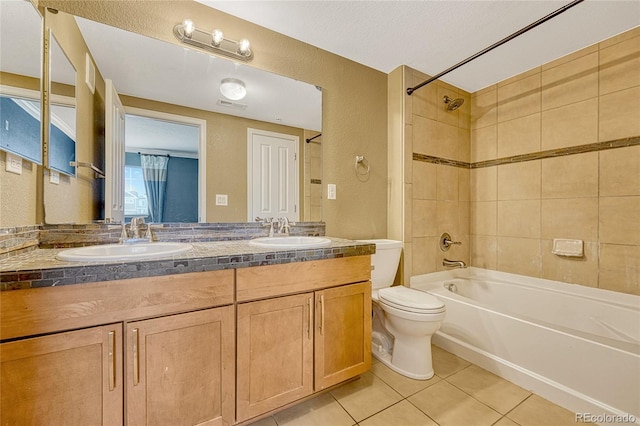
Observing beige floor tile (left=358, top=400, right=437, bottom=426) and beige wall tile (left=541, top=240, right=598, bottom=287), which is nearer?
beige floor tile (left=358, top=400, right=437, bottom=426)

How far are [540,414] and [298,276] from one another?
145cm

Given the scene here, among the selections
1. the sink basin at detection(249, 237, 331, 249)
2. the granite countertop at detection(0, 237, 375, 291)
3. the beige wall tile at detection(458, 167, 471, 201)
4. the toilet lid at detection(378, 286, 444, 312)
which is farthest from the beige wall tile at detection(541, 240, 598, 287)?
the granite countertop at detection(0, 237, 375, 291)

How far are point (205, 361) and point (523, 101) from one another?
303cm

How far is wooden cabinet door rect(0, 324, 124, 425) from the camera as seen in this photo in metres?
0.79

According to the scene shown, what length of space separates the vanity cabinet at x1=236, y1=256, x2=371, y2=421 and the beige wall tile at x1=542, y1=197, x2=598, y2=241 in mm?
1718

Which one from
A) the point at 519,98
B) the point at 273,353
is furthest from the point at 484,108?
the point at 273,353

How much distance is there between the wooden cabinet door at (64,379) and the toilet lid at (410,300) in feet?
4.58

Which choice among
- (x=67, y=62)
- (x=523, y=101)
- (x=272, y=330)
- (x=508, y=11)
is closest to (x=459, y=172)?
(x=523, y=101)

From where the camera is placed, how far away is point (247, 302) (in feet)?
3.82

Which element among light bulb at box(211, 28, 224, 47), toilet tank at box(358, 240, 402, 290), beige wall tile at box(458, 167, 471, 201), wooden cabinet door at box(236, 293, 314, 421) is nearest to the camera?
wooden cabinet door at box(236, 293, 314, 421)

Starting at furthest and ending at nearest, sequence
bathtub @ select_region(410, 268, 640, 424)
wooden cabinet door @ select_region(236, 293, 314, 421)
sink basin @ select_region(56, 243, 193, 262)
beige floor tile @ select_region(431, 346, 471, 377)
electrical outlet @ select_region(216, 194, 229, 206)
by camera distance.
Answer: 1. beige floor tile @ select_region(431, 346, 471, 377)
2. electrical outlet @ select_region(216, 194, 229, 206)
3. bathtub @ select_region(410, 268, 640, 424)
4. wooden cabinet door @ select_region(236, 293, 314, 421)
5. sink basin @ select_region(56, 243, 193, 262)

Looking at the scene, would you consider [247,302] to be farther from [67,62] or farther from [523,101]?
[523,101]

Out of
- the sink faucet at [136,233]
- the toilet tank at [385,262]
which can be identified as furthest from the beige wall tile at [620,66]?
the sink faucet at [136,233]

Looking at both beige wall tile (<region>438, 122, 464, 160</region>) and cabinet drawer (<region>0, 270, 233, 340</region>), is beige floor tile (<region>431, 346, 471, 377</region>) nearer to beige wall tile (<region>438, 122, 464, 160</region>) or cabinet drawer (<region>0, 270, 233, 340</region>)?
cabinet drawer (<region>0, 270, 233, 340</region>)
